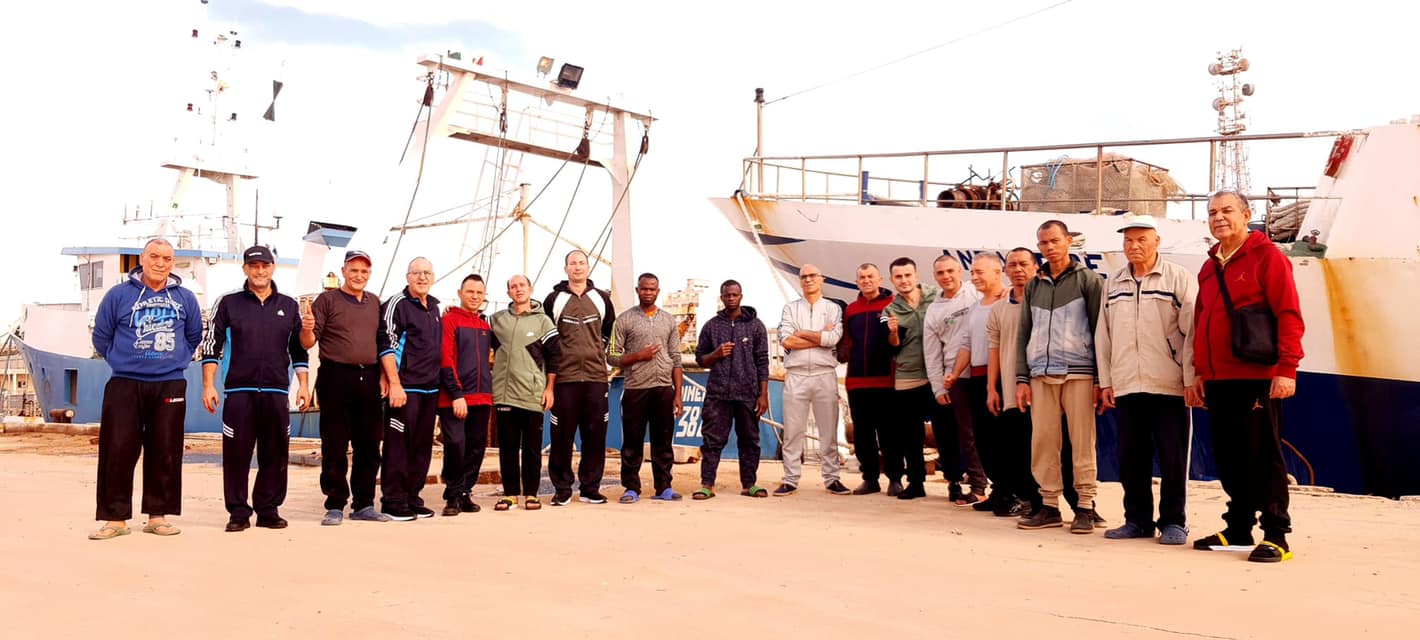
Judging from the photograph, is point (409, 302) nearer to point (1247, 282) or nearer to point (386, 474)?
point (386, 474)

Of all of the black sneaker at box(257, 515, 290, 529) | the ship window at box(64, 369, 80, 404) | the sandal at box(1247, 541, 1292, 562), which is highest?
the sandal at box(1247, 541, 1292, 562)

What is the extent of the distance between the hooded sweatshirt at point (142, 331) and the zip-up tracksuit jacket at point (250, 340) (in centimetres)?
18

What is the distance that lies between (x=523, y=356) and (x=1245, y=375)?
3.91 metres

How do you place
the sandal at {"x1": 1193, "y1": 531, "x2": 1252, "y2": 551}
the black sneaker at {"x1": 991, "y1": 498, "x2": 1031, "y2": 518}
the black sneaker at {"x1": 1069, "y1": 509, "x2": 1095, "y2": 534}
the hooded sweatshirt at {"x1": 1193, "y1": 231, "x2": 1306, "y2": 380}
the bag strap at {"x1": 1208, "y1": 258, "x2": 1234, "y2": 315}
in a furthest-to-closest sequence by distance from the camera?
the black sneaker at {"x1": 991, "y1": 498, "x2": 1031, "y2": 518}
the black sneaker at {"x1": 1069, "y1": 509, "x2": 1095, "y2": 534}
the sandal at {"x1": 1193, "y1": 531, "x2": 1252, "y2": 551}
the bag strap at {"x1": 1208, "y1": 258, "x2": 1234, "y2": 315}
the hooded sweatshirt at {"x1": 1193, "y1": 231, "x2": 1306, "y2": 380}

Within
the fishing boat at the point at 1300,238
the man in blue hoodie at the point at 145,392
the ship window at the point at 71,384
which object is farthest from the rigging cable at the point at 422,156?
the ship window at the point at 71,384

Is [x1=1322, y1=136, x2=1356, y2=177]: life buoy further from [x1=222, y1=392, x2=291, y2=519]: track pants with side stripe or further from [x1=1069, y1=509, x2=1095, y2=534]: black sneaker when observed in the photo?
[x1=222, y1=392, x2=291, y2=519]: track pants with side stripe

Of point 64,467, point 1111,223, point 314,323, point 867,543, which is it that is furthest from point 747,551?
point 64,467

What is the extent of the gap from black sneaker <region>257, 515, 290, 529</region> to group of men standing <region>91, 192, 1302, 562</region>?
0.05 feet

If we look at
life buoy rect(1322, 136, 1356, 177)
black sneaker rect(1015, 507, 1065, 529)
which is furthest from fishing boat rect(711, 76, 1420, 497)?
black sneaker rect(1015, 507, 1065, 529)

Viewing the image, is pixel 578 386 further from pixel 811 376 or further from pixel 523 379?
pixel 811 376

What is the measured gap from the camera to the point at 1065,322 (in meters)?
5.30

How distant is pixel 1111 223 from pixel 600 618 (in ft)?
25.0

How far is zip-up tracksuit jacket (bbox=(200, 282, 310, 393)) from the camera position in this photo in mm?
5289

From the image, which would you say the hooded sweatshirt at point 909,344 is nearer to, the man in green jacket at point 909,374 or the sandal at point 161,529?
the man in green jacket at point 909,374
